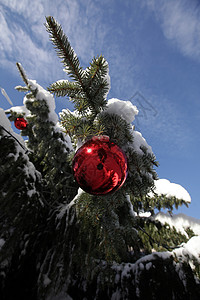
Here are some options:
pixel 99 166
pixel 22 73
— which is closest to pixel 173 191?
pixel 99 166

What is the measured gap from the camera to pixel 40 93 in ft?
11.3

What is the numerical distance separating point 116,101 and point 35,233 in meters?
1.65

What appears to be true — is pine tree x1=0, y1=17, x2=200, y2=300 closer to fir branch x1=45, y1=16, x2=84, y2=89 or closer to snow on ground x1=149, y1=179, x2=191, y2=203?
fir branch x1=45, y1=16, x2=84, y2=89

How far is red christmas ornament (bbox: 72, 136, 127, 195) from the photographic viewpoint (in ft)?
2.83

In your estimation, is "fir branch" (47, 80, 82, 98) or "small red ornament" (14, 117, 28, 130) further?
"small red ornament" (14, 117, 28, 130)

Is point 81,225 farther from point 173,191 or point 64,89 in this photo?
point 173,191

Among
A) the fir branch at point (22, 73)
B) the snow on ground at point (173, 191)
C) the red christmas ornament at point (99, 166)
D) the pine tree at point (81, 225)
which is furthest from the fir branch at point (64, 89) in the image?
the snow on ground at point (173, 191)

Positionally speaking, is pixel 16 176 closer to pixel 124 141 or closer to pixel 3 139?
pixel 3 139

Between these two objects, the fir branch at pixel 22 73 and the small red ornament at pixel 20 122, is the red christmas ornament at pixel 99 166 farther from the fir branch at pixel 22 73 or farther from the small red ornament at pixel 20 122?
the small red ornament at pixel 20 122

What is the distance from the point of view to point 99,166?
0.86 metres

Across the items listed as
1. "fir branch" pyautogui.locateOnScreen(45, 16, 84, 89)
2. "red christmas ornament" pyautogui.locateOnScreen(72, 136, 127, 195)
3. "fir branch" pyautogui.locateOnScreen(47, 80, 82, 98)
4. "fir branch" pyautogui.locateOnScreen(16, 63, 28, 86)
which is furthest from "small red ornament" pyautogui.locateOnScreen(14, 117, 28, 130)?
"red christmas ornament" pyautogui.locateOnScreen(72, 136, 127, 195)

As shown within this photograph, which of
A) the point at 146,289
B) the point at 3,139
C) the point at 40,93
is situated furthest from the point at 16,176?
the point at 40,93

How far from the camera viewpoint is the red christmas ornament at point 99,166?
863 mm

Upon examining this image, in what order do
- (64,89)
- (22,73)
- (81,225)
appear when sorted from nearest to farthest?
(64,89)
(81,225)
(22,73)
